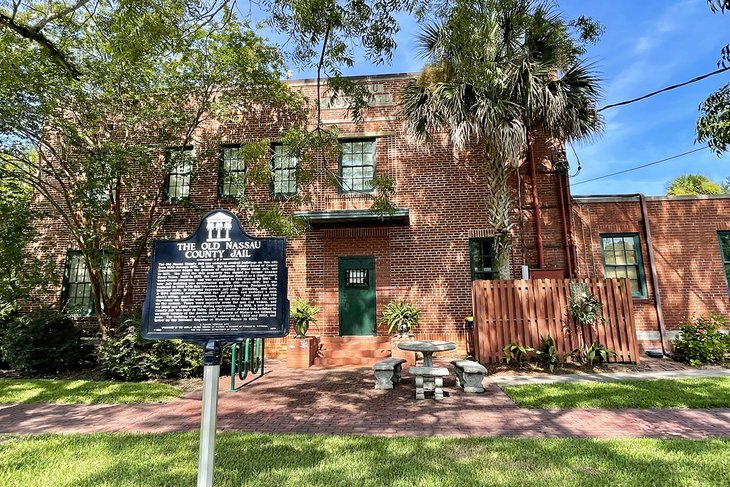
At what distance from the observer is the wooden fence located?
28.4ft

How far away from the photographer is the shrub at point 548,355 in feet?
27.2

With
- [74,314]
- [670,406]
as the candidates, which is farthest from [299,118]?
[670,406]

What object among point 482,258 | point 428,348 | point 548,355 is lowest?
point 548,355

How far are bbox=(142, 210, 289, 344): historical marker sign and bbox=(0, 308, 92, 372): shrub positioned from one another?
8.33 metres

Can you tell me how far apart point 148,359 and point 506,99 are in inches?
385

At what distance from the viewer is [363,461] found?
3.72 meters

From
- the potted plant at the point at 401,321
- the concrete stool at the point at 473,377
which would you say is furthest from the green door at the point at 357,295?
the concrete stool at the point at 473,377

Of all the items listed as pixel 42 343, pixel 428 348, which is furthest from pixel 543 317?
pixel 42 343

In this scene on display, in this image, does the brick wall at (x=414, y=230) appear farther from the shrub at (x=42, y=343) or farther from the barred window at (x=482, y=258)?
the shrub at (x=42, y=343)

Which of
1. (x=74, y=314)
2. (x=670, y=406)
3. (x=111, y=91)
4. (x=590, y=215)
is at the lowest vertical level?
(x=670, y=406)

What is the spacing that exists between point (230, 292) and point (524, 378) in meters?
6.55

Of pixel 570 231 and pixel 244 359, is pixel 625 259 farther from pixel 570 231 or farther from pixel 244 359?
pixel 244 359

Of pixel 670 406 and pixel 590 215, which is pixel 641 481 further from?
pixel 590 215

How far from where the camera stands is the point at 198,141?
1185 cm
